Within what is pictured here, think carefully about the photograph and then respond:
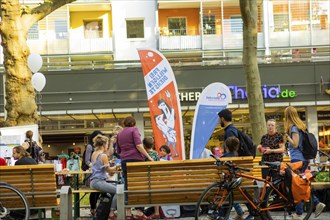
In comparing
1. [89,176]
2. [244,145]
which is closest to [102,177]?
[89,176]

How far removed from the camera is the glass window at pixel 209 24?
33.1 metres

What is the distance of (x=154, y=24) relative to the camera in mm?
33875

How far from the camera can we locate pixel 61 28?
3325cm

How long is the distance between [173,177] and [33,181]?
2.02 metres

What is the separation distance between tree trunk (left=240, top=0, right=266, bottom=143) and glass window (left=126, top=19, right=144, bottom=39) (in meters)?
18.1

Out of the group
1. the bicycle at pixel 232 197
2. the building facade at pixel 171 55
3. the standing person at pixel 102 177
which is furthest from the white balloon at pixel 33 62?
the building facade at pixel 171 55

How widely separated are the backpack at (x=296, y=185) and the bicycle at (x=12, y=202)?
145 inches

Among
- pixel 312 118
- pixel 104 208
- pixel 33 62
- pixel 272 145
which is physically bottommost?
Answer: pixel 312 118

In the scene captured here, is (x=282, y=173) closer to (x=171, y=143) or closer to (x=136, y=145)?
(x=136, y=145)

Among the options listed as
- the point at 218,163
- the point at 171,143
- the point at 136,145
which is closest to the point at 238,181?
the point at 218,163

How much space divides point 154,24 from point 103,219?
2449cm

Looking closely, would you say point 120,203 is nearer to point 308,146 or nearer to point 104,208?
point 104,208

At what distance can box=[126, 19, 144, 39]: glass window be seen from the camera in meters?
33.9

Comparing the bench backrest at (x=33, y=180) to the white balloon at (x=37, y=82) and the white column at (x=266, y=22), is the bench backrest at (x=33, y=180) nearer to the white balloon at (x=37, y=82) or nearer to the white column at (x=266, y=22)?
the white balloon at (x=37, y=82)
